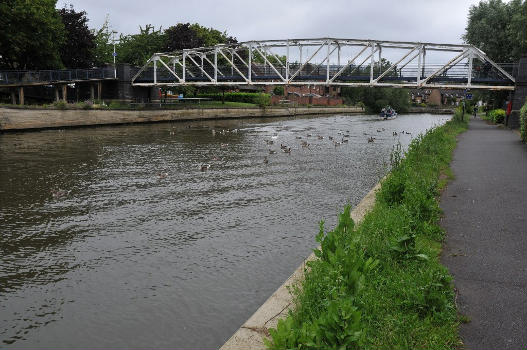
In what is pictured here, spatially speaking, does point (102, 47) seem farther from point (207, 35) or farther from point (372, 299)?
point (372, 299)

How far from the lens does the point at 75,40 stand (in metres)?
52.9

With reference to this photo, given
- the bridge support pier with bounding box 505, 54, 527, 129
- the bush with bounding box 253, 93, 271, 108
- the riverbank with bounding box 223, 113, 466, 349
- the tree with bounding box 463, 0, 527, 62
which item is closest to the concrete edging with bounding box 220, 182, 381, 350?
the riverbank with bounding box 223, 113, 466, 349

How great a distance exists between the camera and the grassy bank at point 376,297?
388cm

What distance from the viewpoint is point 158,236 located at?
989cm

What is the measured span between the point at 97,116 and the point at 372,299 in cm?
3888

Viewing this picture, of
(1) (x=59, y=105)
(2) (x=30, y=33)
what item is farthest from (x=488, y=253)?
(2) (x=30, y=33)

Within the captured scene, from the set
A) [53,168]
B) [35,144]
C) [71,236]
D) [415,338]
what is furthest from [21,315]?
Result: [35,144]

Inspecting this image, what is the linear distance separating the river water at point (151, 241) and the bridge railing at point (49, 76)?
69.8 ft

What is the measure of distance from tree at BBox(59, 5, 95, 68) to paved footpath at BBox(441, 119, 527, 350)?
1964 inches

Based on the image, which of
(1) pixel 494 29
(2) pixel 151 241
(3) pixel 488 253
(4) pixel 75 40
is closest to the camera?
(3) pixel 488 253

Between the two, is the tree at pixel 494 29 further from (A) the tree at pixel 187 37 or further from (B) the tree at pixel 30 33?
(B) the tree at pixel 30 33

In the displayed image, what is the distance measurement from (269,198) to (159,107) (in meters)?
37.1

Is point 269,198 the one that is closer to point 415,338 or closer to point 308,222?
point 308,222

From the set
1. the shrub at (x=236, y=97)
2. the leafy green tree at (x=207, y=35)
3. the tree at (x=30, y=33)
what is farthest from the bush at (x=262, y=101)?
the tree at (x=30, y=33)
